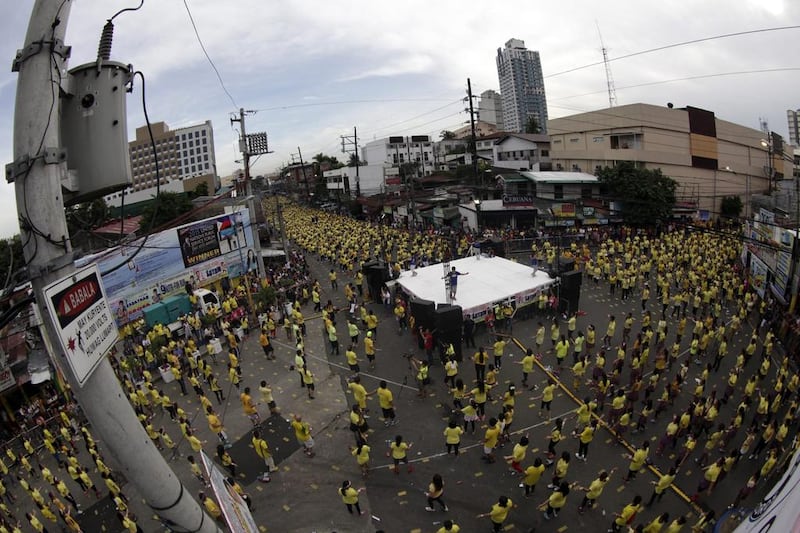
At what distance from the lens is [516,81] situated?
503 ft

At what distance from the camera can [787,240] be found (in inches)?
609

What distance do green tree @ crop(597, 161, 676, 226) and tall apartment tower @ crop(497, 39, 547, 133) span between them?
410ft

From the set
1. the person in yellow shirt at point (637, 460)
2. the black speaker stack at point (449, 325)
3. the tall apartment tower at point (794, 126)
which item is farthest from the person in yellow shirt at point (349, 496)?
the tall apartment tower at point (794, 126)

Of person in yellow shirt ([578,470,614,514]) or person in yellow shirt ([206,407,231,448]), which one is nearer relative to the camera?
person in yellow shirt ([578,470,614,514])

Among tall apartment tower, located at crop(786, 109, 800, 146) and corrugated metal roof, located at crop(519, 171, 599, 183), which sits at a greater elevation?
tall apartment tower, located at crop(786, 109, 800, 146)

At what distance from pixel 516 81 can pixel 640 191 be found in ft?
452

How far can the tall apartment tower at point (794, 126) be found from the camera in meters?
114

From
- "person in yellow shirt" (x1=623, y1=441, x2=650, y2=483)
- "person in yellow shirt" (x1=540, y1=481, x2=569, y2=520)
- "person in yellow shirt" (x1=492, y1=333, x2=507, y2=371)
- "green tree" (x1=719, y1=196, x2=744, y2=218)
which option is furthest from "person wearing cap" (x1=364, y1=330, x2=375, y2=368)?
"green tree" (x1=719, y1=196, x2=744, y2=218)

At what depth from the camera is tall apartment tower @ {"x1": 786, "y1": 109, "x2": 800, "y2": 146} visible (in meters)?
114

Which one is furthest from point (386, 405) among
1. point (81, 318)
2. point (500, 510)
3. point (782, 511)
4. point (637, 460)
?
point (81, 318)

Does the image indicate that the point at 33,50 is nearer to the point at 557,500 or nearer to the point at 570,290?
the point at 557,500

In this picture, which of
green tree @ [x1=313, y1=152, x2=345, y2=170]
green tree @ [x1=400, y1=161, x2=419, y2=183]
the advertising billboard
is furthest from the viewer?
green tree @ [x1=313, y1=152, x2=345, y2=170]

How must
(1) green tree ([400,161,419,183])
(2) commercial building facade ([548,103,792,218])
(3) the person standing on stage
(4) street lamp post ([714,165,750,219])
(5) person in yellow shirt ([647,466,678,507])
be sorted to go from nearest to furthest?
1. (5) person in yellow shirt ([647,466,678,507])
2. (3) the person standing on stage
3. (2) commercial building facade ([548,103,792,218])
4. (4) street lamp post ([714,165,750,219])
5. (1) green tree ([400,161,419,183])

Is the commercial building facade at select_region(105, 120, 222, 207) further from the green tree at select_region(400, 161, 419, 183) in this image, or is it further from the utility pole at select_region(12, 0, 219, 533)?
the utility pole at select_region(12, 0, 219, 533)
